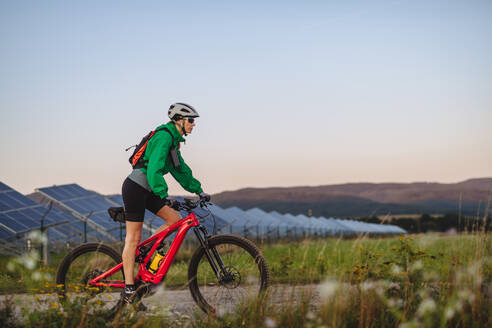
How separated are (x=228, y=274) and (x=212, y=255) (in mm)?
238

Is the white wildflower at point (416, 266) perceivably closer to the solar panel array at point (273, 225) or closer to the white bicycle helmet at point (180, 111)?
the white bicycle helmet at point (180, 111)

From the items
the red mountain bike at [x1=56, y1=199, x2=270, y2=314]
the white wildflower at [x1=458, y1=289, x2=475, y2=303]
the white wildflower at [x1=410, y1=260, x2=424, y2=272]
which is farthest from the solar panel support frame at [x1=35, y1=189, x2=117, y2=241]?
the white wildflower at [x1=458, y1=289, x2=475, y2=303]

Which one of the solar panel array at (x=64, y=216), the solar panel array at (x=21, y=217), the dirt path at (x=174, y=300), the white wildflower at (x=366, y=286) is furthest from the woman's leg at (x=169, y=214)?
the solar panel array at (x=21, y=217)

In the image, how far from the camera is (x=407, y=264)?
5211 mm

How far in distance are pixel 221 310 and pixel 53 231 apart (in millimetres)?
19274

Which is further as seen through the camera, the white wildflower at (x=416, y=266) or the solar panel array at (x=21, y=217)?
the solar panel array at (x=21, y=217)

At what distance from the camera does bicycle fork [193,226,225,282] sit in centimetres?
460

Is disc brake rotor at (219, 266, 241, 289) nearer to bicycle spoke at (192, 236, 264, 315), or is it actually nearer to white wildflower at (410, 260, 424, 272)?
bicycle spoke at (192, 236, 264, 315)

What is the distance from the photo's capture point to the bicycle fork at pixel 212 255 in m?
4.60

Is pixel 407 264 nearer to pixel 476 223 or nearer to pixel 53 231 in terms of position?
pixel 476 223

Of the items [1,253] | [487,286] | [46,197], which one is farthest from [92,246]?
[46,197]

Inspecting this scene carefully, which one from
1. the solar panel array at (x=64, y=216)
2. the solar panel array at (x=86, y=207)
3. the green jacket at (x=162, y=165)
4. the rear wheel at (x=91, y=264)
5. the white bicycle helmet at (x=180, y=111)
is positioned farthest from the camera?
the solar panel array at (x=86, y=207)

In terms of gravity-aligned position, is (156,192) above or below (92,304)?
above

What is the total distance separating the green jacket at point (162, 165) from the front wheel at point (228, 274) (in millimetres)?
673
